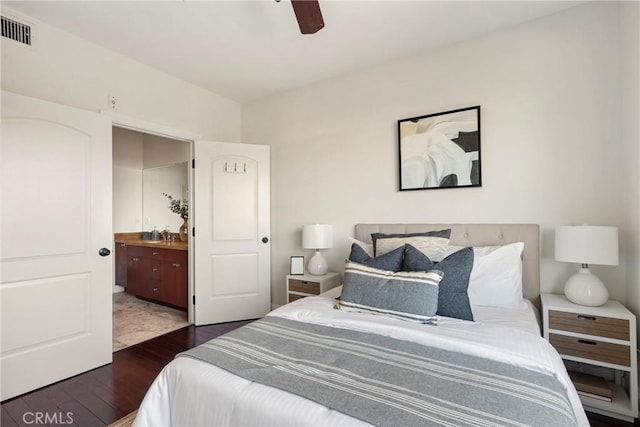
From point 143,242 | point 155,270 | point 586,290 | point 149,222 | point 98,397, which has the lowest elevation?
point 98,397

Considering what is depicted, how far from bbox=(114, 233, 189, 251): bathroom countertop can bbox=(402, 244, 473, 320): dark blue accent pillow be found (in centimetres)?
283

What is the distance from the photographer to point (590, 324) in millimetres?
1761

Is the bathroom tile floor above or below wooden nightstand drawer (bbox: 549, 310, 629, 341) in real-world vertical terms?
below

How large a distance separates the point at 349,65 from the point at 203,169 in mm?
1939

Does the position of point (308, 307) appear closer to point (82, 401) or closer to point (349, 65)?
point (82, 401)

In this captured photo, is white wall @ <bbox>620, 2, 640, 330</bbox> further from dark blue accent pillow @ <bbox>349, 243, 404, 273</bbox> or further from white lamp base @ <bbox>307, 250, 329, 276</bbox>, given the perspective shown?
white lamp base @ <bbox>307, 250, 329, 276</bbox>

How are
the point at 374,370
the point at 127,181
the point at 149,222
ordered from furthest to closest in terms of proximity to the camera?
the point at 149,222, the point at 127,181, the point at 374,370

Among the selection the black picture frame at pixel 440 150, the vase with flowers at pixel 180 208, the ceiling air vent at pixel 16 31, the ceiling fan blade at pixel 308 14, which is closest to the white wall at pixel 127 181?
the vase with flowers at pixel 180 208

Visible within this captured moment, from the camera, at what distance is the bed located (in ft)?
2.93

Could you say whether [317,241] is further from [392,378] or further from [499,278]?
[392,378]

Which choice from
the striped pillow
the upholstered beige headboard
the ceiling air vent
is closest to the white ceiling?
the ceiling air vent

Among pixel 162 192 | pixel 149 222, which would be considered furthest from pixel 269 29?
pixel 149 222

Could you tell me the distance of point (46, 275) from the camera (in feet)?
6.95

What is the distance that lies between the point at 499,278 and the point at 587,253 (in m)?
0.50
